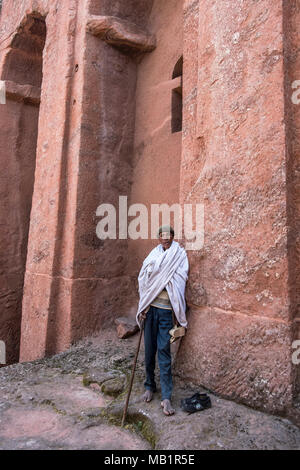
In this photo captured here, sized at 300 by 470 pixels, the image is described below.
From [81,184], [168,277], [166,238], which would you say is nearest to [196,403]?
[168,277]

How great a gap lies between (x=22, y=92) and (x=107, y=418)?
19.5 ft

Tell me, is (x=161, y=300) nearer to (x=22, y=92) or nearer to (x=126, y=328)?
(x=126, y=328)

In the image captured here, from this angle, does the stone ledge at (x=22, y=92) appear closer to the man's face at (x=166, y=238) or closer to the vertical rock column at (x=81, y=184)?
the vertical rock column at (x=81, y=184)

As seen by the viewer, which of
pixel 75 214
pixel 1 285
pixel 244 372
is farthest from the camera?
pixel 1 285

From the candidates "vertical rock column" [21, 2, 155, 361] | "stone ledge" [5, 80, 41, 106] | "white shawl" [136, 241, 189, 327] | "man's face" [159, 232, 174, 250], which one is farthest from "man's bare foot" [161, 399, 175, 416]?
"stone ledge" [5, 80, 41, 106]

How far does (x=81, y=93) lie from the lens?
4645 millimetres

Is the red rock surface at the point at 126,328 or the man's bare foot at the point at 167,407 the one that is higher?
the red rock surface at the point at 126,328

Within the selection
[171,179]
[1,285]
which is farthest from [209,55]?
[1,285]

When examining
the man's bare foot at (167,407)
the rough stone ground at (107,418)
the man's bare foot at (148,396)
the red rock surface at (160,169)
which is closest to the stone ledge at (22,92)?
the red rock surface at (160,169)

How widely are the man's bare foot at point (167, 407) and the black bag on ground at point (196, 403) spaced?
0.29ft

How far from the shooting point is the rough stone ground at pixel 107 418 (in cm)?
224

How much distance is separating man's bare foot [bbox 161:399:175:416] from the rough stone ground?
36mm

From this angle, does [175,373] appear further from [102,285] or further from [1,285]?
[1,285]
